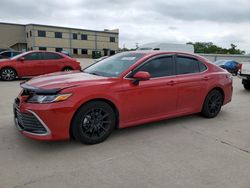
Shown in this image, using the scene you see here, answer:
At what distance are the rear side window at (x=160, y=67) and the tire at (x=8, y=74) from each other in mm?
8450

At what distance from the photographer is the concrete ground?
9.29 ft

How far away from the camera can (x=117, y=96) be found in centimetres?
392

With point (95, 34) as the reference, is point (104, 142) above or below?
below

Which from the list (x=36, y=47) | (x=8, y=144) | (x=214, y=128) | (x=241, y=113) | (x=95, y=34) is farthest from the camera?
(x=95, y=34)

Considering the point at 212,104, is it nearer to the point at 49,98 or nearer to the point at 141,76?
the point at 141,76

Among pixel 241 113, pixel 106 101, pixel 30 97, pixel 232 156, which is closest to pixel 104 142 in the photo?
pixel 106 101

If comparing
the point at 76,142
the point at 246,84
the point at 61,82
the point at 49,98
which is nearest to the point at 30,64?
the point at 61,82

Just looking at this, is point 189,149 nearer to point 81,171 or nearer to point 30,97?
point 81,171

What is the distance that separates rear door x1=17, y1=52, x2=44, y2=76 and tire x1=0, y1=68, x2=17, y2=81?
33cm

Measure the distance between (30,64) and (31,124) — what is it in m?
8.20

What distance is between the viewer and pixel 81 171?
3.02m

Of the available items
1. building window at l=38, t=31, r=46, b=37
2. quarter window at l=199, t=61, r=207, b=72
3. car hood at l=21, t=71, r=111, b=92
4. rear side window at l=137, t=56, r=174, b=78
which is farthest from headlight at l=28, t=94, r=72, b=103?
building window at l=38, t=31, r=46, b=37

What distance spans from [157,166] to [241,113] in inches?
151

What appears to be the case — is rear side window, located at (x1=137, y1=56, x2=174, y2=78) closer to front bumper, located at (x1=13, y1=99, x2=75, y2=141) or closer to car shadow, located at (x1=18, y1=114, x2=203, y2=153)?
car shadow, located at (x1=18, y1=114, x2=203, y2=153)
